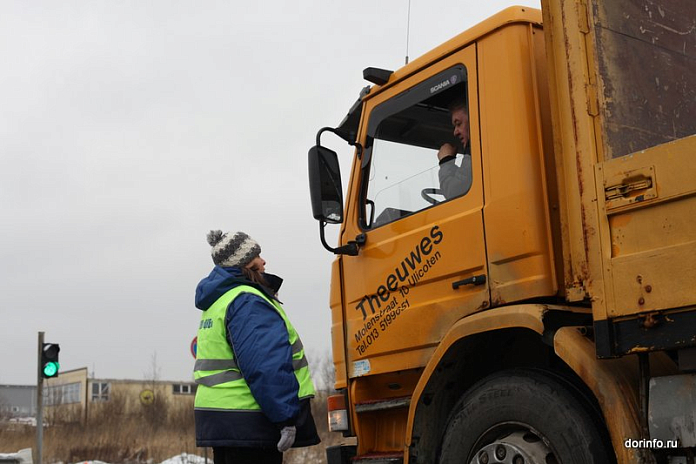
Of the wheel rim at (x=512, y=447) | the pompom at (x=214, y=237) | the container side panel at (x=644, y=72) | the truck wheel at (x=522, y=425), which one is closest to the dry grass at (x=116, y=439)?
the pompom at (x=214, y=237)

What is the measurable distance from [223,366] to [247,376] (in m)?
0.20

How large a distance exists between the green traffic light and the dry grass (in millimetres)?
5007

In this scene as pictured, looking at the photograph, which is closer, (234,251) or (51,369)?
(234,251)

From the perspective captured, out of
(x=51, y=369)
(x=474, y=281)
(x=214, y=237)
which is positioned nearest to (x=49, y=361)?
(x=51, y=369)

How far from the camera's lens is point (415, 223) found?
440cm

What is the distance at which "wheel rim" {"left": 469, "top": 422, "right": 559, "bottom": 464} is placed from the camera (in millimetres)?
3392

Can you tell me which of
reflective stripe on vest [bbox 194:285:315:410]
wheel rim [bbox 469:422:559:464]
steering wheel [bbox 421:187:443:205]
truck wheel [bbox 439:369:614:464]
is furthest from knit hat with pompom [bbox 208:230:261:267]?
wheel rim [bbox 469:422:559:464]

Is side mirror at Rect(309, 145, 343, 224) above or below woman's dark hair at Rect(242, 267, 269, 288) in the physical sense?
above

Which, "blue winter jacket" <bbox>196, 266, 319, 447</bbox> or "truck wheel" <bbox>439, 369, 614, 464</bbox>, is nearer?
"truck wheel" <bbox>439, 369, 614, 464</bbox>

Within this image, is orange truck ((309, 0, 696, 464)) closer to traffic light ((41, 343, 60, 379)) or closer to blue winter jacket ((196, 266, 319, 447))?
blue winter jacket ((196, 266, 319, 447))

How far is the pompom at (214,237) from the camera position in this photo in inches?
198

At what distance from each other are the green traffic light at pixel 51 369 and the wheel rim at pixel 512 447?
10.3m

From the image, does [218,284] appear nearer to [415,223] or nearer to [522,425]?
[415,223]

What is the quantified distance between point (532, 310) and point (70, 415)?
2212cm
